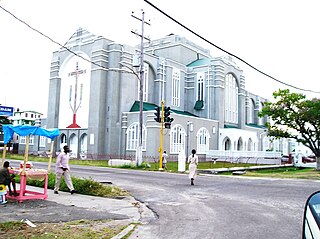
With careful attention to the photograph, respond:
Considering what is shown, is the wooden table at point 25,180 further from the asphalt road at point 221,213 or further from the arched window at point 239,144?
the arched window at point 239,144

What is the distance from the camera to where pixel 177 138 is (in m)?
41.1

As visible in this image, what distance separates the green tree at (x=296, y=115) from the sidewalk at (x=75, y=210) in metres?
20.1

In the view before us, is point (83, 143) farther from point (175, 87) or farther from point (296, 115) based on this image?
point (296, 115)

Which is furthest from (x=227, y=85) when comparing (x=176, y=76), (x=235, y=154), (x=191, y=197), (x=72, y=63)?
(x=191, y=197)

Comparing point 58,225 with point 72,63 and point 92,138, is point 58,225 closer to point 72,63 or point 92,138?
point 92,138

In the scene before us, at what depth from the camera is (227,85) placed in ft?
173

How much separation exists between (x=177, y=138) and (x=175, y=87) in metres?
10.9

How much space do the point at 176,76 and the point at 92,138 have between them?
49.9 ft

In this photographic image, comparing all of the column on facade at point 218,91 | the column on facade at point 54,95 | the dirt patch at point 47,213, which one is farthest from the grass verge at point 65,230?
the column on facade at point 54,95

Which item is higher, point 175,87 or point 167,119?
point 175,87

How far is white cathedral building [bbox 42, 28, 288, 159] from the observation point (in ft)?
138

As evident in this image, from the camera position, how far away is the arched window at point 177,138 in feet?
132

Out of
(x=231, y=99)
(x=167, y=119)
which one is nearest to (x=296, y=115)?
(x=167, y=119)

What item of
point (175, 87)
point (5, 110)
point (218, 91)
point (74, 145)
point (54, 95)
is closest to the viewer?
point (5, 110)
